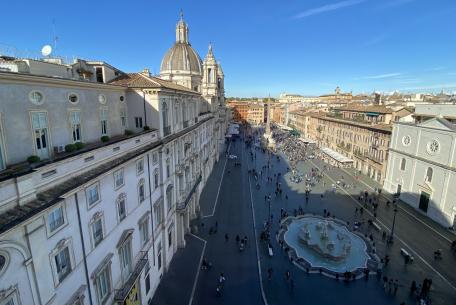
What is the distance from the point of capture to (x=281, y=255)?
22594 mm

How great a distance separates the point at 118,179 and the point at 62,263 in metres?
4.69

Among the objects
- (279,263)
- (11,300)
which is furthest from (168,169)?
(11,300)

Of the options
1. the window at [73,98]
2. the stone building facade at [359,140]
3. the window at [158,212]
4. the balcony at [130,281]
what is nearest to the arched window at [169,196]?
the window at [158,212]

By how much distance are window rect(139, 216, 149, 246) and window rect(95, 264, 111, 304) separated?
3.69 metres

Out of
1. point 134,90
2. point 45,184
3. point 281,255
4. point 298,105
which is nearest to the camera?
point 45,184

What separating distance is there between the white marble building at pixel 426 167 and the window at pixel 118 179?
32279 mm

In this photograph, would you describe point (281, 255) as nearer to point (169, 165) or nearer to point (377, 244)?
point (377, 244)

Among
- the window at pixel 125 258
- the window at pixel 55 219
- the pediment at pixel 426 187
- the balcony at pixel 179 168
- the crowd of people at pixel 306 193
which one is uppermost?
the window at pixel 55 219

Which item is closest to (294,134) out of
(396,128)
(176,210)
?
(396,128)

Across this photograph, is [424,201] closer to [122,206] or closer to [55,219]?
[122,206]

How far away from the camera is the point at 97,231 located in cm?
1130

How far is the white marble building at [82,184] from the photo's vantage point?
7594mm

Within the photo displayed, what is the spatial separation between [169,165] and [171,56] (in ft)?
118

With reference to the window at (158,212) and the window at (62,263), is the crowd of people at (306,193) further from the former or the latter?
the window at (62,263)
